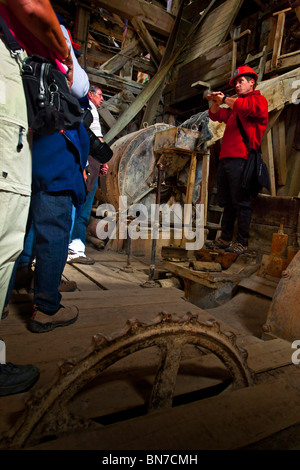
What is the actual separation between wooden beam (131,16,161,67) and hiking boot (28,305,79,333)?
8.62 meters

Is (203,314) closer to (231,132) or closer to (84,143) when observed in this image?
(84,143)

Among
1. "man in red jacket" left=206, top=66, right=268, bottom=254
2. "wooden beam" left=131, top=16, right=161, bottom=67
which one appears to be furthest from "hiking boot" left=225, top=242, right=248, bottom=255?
"wooden beam" left=131, top=16, right=161, bottom=67

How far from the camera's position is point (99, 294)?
7.98 feet

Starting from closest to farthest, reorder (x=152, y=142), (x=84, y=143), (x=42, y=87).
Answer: (x=42, y=87) < (x=84, y=143) < (x=152, y=142)

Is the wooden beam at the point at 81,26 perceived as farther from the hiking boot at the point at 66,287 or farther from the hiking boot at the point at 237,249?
the hiking boot at the point at 66,287

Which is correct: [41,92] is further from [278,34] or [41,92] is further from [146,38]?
[146,38]

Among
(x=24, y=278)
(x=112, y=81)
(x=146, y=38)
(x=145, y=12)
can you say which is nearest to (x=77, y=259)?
(x=24, y=278)

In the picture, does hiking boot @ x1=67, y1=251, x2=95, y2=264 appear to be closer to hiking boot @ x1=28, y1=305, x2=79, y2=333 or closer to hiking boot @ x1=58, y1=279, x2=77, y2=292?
hiking boot @ x1=58, y1=279, x2=77, y2=292

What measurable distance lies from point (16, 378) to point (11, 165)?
34.3 inches

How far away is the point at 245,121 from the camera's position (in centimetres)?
371

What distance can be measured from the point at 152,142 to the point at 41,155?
4.42 metres

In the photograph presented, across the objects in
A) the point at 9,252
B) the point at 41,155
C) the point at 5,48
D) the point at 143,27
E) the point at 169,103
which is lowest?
the point at 9,252

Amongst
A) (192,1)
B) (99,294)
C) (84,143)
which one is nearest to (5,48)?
(84,143)

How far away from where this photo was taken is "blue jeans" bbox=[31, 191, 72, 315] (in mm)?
1618
